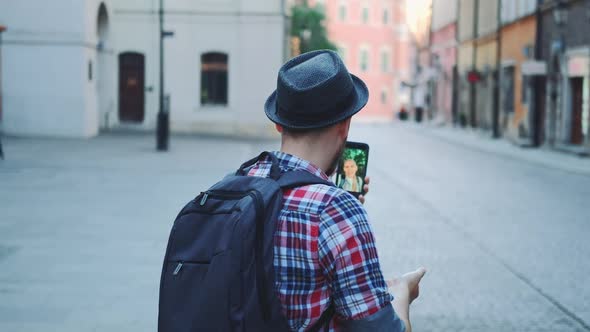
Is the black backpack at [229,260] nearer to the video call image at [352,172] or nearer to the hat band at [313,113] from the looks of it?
the hat band at [313,113]

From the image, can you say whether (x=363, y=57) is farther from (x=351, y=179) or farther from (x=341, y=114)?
(x=341, y=114)

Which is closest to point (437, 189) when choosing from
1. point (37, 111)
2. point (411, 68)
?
point (37, 111)

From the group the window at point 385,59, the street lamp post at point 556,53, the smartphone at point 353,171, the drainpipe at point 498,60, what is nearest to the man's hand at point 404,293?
the smartphone at point 353,171

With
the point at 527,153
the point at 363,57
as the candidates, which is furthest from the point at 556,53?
the point at 363,57

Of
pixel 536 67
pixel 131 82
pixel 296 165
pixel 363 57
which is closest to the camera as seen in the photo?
pixel 296 165

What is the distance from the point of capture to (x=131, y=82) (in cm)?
3316

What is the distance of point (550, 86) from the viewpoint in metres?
28.9

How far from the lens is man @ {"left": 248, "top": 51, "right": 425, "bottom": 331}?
2.15 m

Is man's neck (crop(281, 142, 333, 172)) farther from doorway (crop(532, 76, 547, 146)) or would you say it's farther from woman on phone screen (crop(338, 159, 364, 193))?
doorway (crop(532, 76, 547, 146))

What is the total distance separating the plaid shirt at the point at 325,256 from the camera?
214 centimetres

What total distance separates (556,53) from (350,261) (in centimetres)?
2717

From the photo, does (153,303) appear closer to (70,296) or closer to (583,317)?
(70,296)

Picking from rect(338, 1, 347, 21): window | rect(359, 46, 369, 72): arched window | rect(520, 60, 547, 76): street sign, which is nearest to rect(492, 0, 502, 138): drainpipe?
rect(520, 60, 547, 76): street sign

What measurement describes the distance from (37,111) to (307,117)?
26.7 meters
